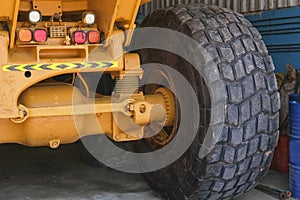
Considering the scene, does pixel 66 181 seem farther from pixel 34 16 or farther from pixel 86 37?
pixel 34 16

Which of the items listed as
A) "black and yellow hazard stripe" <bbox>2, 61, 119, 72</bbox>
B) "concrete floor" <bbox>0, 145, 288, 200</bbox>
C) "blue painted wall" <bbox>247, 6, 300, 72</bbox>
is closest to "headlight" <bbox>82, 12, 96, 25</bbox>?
"black and yellow hazard stripe" <bbox>2, 61, 119, 72</bbox>

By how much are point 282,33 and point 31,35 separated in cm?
314

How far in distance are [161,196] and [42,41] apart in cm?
189

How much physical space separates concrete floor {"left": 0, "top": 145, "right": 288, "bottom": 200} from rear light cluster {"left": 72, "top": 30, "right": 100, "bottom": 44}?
1588 millimetres

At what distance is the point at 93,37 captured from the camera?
3.96 meters

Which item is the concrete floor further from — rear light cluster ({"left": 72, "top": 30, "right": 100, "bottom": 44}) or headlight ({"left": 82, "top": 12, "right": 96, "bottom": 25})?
headlight ({"left": 82, "top": 12, "right": 96, "bottom": 25})

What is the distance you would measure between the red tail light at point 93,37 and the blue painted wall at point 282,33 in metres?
2.55

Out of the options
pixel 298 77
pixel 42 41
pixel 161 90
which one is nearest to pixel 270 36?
pixel 298 77

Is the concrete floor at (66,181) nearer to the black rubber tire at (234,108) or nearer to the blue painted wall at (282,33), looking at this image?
the black rubber tire at (234,108)

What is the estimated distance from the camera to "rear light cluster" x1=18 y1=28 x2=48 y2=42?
147 inches

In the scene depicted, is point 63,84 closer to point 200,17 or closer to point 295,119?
point 200,17

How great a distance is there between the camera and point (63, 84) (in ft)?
14.0

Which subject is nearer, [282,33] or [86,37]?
[86,37]

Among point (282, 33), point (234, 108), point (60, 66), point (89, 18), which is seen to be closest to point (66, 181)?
point (60, 66)
